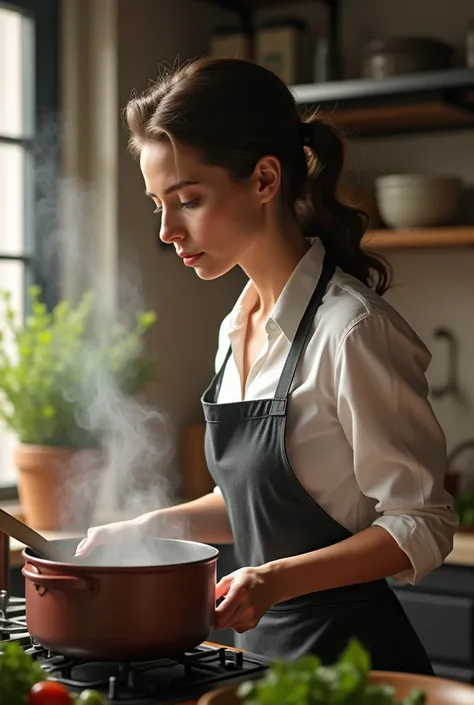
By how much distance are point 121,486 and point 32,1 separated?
142 centimetres

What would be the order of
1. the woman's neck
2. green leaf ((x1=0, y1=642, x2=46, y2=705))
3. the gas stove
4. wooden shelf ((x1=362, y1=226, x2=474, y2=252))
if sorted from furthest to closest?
wooden shelf ((x1=362, y1=226, x2=474, y2=252)), the woman's neck, the gas stove, green leaf ((x1=0, y1=642, x2=46, y2=705))

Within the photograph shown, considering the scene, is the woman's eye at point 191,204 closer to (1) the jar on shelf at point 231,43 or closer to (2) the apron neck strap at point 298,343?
(2) the apron neck strap at point 298,343

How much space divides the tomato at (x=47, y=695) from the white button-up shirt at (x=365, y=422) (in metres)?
0.66

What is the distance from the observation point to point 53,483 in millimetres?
2979

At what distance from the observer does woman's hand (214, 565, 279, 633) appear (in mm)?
1403

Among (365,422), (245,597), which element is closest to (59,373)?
(365,422)

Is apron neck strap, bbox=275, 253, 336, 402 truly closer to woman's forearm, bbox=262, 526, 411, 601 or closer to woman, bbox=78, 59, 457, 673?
woman, bbox=78, 59, 457, 673

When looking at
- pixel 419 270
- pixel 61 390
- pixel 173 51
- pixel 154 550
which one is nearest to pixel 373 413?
pixel 154 550

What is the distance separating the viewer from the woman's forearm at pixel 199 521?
1.82 meters

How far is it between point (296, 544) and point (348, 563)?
215 millimetres

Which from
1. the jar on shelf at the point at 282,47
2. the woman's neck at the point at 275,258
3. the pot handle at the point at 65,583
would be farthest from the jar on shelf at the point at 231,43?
the pot handle at the point at 65,583

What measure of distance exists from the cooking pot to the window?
199cm

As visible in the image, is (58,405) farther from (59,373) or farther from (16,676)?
(16,676)

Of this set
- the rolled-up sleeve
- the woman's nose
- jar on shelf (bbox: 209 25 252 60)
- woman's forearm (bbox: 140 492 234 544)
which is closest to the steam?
jar on shelf (bbox: 209 25 252 60)
